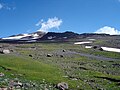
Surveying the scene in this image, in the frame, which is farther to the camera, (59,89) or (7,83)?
(59,89)

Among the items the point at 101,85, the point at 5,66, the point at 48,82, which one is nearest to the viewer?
the point at 48,82

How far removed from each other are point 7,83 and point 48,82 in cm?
1127

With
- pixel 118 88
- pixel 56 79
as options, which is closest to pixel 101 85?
pixel 118 88

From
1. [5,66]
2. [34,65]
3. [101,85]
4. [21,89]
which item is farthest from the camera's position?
[34,65]

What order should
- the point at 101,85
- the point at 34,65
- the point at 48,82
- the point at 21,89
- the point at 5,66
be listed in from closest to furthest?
the point at 21,89
the point at 48,82
the point at 101,85
the point at 5,66
the point at 34,65

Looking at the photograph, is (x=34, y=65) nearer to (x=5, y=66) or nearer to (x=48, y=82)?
(x=5, y=66)

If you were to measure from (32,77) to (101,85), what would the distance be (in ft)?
42.9

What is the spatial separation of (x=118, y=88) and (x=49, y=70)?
21017 mm

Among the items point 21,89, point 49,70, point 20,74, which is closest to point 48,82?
point 20,74

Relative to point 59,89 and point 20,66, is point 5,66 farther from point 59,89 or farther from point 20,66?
point 59,89

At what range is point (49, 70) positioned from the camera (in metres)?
73.2

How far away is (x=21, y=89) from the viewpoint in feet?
144

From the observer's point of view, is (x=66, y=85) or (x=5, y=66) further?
(x=5, y=66)

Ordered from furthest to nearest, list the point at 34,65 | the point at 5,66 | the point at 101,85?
the point at 34,65
the point at 5,66
the point at 101,85
